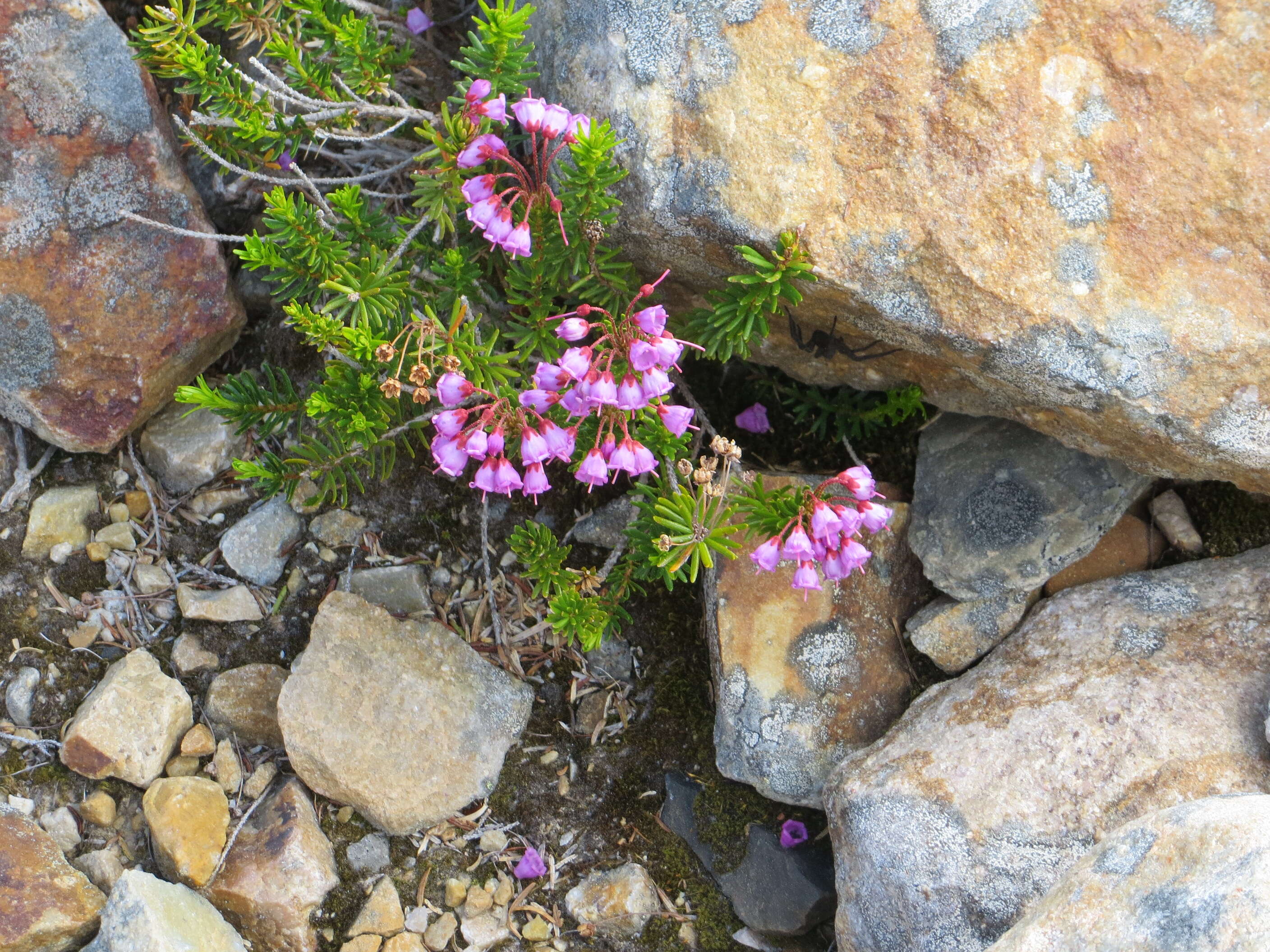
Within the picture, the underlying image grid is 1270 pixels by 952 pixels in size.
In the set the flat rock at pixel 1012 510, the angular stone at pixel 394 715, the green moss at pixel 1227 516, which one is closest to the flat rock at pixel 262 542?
the angular stone at pixel 394 715

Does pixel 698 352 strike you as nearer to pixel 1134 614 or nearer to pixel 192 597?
pixel 1134 614

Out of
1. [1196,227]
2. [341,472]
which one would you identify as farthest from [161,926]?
[1196,227]

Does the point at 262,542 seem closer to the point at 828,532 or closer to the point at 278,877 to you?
the point at 278,877

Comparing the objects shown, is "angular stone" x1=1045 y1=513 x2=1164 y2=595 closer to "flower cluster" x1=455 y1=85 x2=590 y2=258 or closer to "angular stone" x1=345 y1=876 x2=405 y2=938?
"flower cluster" x1=455 y1=85 x2=590 y2=258

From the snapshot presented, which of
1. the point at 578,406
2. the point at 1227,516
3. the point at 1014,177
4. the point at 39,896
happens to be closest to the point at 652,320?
the point at 578,406

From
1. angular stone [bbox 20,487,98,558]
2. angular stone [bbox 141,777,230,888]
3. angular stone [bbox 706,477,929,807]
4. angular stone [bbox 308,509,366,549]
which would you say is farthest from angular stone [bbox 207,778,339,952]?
angular stone [bbox 706,477,929,807]
